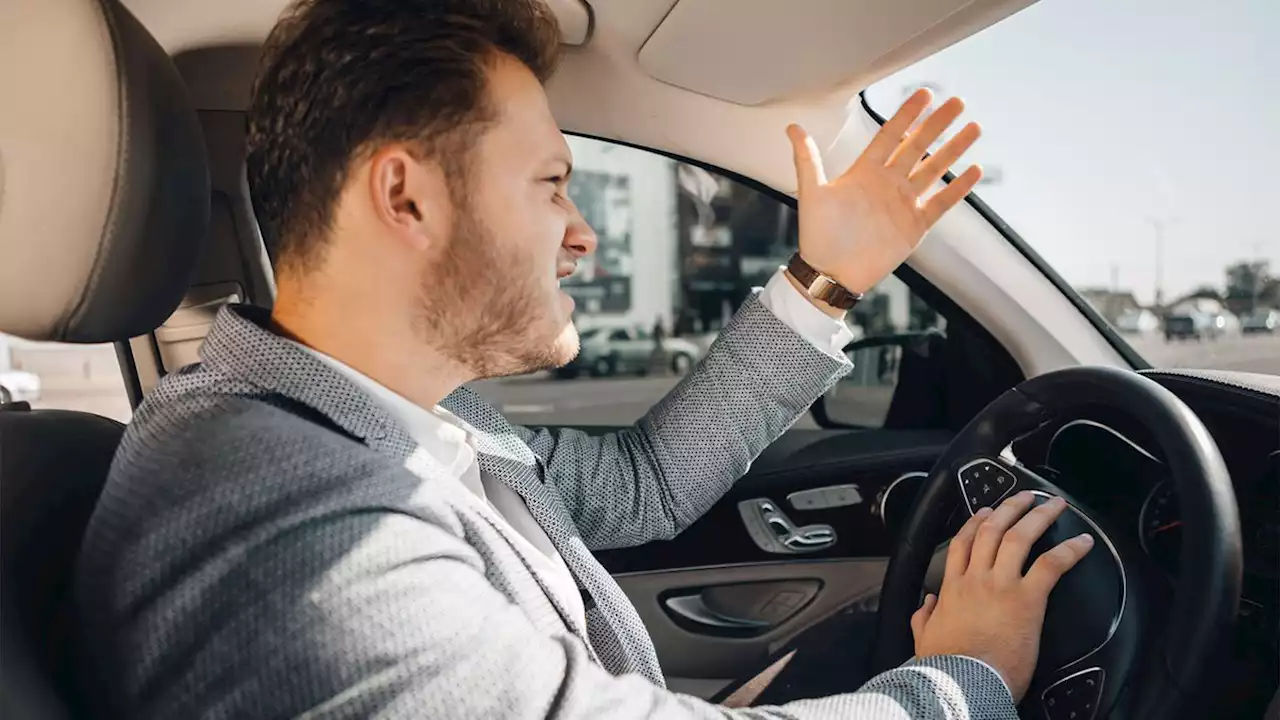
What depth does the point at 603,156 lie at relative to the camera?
2145 mm

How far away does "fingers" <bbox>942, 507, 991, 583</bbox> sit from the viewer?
1.17m

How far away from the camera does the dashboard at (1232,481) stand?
1.06 m

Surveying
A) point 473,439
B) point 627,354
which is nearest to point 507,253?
point 473,439

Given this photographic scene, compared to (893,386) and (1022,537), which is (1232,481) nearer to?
(1022,537)

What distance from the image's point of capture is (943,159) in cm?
142

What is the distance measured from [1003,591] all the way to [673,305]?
6.12 feet

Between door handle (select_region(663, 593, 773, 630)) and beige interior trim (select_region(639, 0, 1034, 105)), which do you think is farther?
door handle (select_region(663, 593, 773, 630))

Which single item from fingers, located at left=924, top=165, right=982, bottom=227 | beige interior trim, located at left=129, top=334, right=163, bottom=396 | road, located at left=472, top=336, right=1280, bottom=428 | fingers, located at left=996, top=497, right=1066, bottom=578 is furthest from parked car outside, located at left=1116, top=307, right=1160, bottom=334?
beige interior trim, located at left=129, top=334, right=163, bottom=396

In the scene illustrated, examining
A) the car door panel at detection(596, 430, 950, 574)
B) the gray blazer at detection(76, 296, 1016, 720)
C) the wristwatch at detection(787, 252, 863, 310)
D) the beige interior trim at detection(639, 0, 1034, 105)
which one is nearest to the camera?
the gray blazer at detection(76, 296, 1016, 720)

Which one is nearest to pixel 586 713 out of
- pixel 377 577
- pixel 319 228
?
pixel 377 577

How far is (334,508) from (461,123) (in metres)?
0.48

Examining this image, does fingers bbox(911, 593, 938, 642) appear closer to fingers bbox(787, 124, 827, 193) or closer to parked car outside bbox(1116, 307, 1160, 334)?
fingers bbox(787, 124, 827, 193)

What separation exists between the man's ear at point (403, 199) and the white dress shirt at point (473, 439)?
161 millimetres

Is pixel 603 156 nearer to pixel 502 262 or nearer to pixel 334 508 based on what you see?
pixel 502 262
